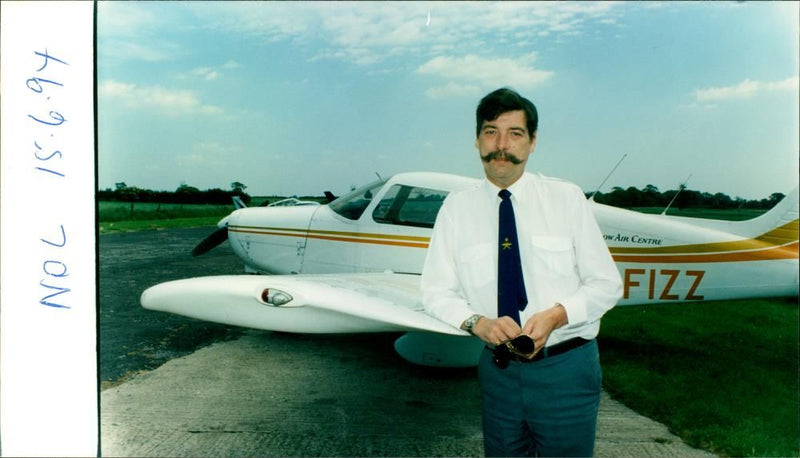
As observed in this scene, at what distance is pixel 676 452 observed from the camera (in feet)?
8.16

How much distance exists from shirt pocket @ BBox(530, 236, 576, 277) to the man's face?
240mm

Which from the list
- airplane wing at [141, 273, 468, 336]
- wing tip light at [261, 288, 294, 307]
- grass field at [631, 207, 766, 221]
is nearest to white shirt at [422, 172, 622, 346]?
airplane wing at [141, 273, 468, 336]

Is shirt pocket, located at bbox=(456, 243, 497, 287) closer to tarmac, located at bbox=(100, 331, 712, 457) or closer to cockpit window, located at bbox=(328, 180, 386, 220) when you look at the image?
tarmac, located at bbox=(100, 331, 712, 457)

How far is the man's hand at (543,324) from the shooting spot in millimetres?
1431

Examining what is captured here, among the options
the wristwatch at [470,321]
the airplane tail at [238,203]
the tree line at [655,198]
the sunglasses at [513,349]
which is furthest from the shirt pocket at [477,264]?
the airplane tail at [238,203]

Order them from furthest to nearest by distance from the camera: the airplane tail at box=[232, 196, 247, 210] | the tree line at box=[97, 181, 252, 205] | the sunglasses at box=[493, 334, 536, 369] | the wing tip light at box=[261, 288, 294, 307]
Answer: the airplane tail at box=[232, 196, 247, 210] < the tree line at box=[97, 181, 252, 205] < the wing tip light at box=[261, 288, 294, 307] < the sunglasses at box=[493, 334, 536, 369]

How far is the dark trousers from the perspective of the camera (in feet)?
4.87

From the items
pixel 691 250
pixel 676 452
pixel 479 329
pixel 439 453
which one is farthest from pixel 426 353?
pixel 479 329

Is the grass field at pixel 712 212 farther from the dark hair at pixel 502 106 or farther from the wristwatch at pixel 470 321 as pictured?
the wristwatch at pixel 470 321

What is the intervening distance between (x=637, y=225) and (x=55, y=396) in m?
3.21

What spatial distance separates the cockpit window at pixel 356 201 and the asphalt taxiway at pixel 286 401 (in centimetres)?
116

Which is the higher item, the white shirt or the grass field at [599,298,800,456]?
the white shirt

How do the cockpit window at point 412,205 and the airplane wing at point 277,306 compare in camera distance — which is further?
the cockpit window at point 412,205

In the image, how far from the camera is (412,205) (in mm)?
3457
